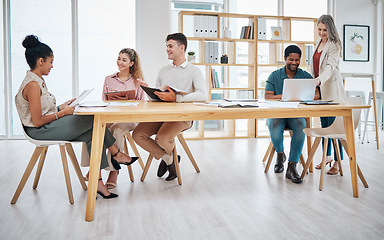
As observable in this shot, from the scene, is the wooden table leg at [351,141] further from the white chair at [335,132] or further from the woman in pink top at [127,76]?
the woman in pink top at [127,76]

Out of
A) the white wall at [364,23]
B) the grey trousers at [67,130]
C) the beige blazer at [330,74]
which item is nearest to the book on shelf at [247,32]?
the white wall at [364,23]

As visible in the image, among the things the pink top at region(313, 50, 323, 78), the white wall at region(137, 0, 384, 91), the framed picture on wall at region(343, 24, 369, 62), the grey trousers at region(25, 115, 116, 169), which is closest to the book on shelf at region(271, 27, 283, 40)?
the white wall at region(137, 0, 384, 91)

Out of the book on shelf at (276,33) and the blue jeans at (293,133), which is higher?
the book on shelf at (276,33)

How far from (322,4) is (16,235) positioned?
19.5ft

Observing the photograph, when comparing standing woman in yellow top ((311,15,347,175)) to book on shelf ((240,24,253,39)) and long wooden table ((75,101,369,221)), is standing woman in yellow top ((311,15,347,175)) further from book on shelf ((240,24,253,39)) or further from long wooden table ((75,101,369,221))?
book on shelf ((240,24,253,39))

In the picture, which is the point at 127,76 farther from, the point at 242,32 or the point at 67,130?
the point at 242,32

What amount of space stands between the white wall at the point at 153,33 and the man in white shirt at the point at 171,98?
220 centimetres

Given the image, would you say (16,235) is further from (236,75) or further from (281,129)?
(236,75)

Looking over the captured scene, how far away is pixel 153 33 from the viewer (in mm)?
5312

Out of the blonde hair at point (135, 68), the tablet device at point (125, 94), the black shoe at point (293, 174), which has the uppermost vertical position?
the blonde hair at point (135, 68)

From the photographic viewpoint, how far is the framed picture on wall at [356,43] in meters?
6.23

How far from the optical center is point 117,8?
5441 mm

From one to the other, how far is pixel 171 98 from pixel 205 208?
87 cm

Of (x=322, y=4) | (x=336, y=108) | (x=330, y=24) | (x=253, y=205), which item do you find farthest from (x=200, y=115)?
(x=322, y=4)
